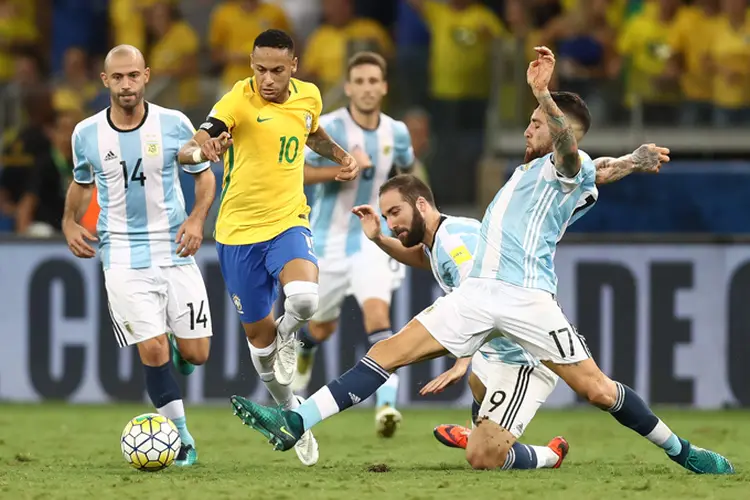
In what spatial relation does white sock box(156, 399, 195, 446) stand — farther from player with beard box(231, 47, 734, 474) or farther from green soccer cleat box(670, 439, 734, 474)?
green soccer cleat box(670, 439, 734, 474)

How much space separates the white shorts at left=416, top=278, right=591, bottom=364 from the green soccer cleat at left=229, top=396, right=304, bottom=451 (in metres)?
0.84

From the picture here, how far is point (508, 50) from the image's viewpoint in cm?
1270

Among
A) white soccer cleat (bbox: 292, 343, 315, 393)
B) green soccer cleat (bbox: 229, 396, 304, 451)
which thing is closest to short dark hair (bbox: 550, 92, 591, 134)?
green soccer cleat (bbox: 229, 396, 304, 451)

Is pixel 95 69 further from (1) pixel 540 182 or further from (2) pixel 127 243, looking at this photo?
(1) pixel 540 182

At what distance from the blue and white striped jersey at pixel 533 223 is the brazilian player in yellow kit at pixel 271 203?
1.23 m

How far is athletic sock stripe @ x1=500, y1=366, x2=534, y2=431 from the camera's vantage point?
23.6ft

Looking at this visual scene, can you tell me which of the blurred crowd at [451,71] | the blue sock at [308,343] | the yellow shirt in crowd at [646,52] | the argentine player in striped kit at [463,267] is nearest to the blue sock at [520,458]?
the argentine player in striped kit at [463,267]

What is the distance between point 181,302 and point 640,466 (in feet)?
9.00

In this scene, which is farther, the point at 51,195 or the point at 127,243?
the point at 51,195

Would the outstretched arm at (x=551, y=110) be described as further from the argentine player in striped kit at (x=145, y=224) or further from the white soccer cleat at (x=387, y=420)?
the white soccer cleat at (x=387, y=420)

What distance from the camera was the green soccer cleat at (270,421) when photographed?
6438 millimetres

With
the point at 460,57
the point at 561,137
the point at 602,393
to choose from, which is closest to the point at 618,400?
the point at 602,393

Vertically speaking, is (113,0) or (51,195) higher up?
(113,0)

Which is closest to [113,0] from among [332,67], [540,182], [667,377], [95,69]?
[95,69]
